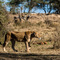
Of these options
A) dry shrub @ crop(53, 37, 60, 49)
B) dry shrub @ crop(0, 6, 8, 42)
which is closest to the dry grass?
dry shrub @ crop(53, 37, 60, 49)

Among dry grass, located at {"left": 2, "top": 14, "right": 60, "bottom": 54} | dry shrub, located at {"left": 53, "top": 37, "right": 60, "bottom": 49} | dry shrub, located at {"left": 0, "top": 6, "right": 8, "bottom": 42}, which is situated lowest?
dry grass, located at {"left": 2, "top": 14, "right": 60, "bottom": 54}

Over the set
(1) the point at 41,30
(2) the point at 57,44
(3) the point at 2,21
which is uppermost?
(3) the point at 2,21

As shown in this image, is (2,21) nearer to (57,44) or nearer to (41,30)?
(57,44)

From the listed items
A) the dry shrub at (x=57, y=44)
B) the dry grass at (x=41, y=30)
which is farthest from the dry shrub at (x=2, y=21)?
the dry shrub at (x=57, y=44)

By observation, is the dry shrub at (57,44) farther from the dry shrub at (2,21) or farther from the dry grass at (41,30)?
the dry shrub at (2,21)

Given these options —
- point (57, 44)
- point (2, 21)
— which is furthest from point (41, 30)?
point (57, 44)

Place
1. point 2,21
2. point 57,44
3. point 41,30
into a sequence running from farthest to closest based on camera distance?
point 41,30 → point 2,21 → point 57,44

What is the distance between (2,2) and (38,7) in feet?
60.2

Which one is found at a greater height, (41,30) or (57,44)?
(57,44)

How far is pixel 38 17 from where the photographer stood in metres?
34.8

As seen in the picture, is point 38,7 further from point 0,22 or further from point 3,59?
point 3,59

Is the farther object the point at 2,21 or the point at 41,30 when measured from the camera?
the point at 41,30

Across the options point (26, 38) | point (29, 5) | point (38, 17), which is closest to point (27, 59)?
point (26, 38)

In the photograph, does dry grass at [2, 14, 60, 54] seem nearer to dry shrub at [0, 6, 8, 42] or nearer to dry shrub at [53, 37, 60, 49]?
dry shrub at [53, 37, 60, 49]
